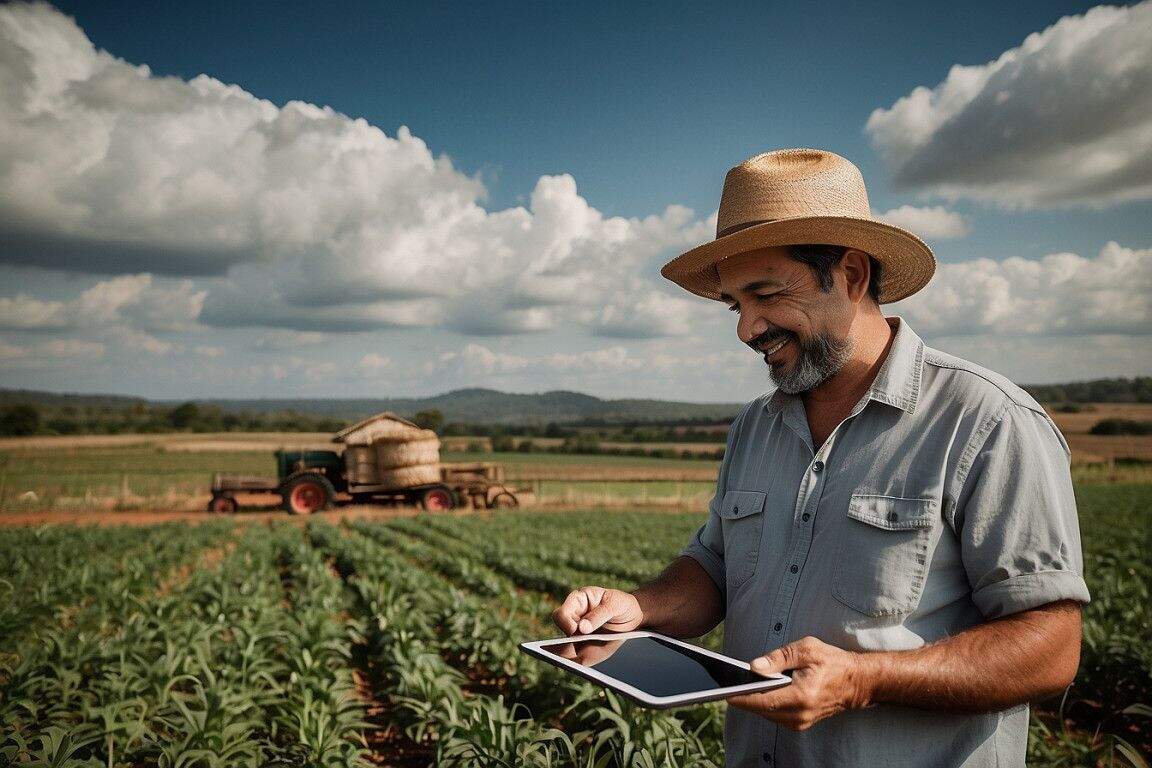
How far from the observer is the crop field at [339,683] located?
3.64m

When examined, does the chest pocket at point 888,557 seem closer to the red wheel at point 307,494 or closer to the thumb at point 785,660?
the thumb at point 785,660

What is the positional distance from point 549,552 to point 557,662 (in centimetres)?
1448

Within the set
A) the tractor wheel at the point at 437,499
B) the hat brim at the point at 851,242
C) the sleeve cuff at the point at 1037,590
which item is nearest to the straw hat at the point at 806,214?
the hat brim at the point at 851,242

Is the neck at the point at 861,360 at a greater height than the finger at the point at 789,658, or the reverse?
the neck at the point at 861,360

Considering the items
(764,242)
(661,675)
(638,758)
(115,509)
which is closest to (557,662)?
(661,675)

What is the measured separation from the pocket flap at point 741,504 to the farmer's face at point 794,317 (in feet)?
Result: 1.04

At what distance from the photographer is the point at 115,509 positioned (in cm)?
2755

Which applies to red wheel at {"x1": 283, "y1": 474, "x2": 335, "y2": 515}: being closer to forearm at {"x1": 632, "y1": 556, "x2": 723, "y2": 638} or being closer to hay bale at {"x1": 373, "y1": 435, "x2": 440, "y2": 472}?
hay bale at {"x1": 373, "y1": 435, "x2": 440, "y2": 472}

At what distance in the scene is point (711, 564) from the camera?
2133 mm

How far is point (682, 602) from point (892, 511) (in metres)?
0.70

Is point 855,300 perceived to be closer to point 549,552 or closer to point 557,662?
point 557,662

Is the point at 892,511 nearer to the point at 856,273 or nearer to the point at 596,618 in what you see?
the point at 856,273

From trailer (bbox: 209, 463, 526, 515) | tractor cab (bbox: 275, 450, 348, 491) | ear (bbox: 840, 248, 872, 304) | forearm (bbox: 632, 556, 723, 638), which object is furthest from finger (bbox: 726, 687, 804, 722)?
tractor cab (bbox: 275, 450, 348, 491)

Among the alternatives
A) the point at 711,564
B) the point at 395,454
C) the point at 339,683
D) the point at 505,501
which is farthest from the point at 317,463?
the point at 711,564
